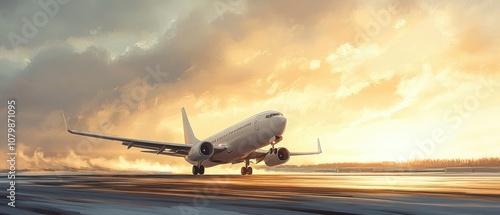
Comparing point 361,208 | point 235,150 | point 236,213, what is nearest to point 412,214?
point 361,208

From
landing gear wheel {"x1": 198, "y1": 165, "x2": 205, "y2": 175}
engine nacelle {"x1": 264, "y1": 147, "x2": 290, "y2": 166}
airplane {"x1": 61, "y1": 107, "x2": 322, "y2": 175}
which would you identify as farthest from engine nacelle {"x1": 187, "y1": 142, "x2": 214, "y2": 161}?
landing gear wheel {"x1": 198, "y1": 165, "x2": 205, "y2": 175}

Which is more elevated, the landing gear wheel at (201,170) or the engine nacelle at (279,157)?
the engine nacelle at (279,157)

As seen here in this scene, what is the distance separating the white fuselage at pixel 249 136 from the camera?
2012 inches

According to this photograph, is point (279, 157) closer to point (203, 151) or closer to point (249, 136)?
point (249, 136)

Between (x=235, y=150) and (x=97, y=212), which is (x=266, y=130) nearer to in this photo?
(x=235, y=150)

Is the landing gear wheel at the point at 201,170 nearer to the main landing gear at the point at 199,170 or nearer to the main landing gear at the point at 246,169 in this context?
the main landing gear at the point at 199,170

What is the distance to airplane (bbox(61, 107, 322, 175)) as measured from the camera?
5141 centimetres

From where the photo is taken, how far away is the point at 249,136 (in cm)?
5288

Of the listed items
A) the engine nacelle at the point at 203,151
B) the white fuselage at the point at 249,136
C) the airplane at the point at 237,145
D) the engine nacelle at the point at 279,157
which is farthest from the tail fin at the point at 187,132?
the engine nacelle at the point at 203,151

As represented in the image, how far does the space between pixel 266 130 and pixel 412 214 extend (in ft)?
130

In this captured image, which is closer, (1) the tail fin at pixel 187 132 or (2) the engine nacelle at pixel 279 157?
(2) the engine nacelle at pixel 279 157

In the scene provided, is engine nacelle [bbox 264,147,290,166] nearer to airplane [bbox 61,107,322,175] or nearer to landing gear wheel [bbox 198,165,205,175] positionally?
airplane [bbox 61,107,322,175]

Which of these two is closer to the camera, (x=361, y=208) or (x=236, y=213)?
(x=236, y=213)

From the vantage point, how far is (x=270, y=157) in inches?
2334
